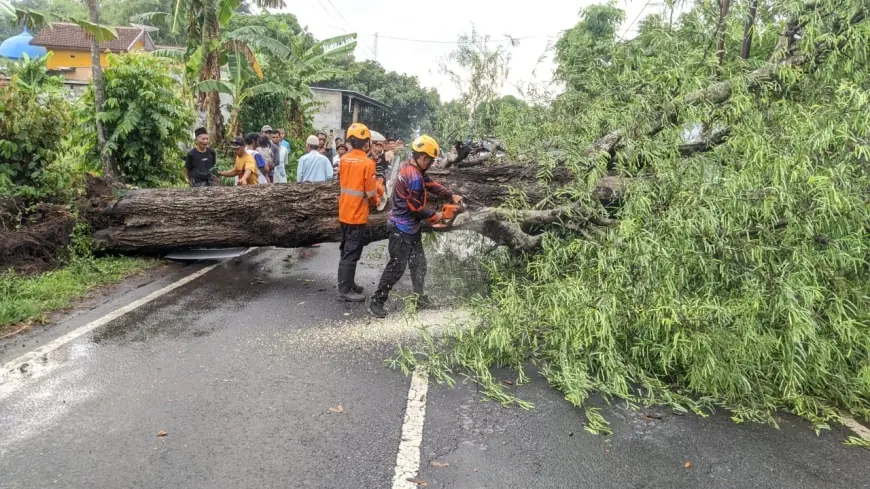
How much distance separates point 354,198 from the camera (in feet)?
18.8

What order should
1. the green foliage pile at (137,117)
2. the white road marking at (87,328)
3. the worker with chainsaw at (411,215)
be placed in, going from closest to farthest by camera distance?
1. the white road marking at (87,328)
2. the worker with chainsaw at (411,215)
3. the green foliage pile at (137,117)

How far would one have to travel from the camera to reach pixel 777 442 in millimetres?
3172

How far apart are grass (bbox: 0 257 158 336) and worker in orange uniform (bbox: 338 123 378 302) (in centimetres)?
255

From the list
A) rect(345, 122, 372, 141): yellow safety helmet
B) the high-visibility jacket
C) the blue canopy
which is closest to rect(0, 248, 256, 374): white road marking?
the high-visibility jacket

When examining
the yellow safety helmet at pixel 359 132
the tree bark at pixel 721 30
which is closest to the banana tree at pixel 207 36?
the yellow safety helmet at pixel 359 132

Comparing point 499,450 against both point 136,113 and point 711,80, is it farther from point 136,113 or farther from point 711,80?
point 136,113

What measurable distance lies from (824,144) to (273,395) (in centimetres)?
390

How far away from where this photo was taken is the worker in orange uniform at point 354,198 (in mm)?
5668

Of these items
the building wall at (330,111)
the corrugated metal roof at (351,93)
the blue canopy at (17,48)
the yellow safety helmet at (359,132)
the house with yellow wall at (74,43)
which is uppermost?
the house with yellow wall at (74,43)

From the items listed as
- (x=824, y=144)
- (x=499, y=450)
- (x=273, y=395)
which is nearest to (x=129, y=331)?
(x=273, y=395)

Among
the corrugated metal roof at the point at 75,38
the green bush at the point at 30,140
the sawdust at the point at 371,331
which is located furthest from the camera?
the corrugated metal roof at the point at 75,38

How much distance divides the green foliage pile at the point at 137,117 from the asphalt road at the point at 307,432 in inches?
175

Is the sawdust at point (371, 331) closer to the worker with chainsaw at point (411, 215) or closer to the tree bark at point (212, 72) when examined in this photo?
the worker with chainsaw at point (411, 215)

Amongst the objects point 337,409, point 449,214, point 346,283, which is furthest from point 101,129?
point 337,409
